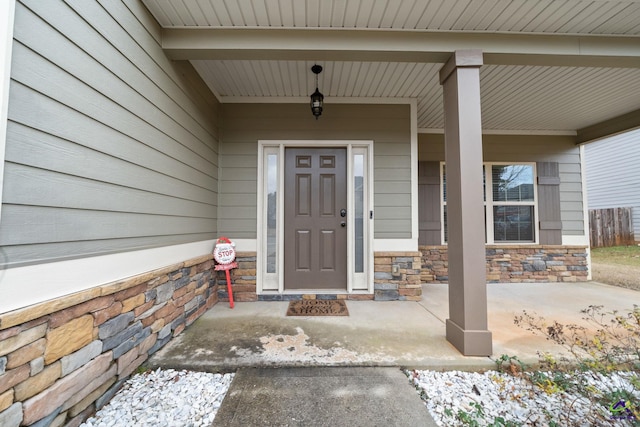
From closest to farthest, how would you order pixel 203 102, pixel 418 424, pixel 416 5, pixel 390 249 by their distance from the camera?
pixel 418 424 → pixel 416 5 → pixel 203 102 → pixel 390 249

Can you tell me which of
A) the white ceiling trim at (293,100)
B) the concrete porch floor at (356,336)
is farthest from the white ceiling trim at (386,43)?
the concrete porch floor at (356,336)

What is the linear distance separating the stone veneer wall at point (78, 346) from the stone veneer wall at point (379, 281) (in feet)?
3.34

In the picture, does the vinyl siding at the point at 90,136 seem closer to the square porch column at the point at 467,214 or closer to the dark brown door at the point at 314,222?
the dark brown door at the point at 314,222

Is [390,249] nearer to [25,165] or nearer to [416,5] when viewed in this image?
[416,5]

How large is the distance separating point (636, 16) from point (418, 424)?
3.18m

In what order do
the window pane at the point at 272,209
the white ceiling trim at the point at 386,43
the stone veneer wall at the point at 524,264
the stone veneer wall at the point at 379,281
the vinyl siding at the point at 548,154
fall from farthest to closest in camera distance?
1. the vinyl siding at the point at 548,154
2. the stone veneer wall at the point at 524,264
3. the window pane at the point at 272,209
4. the stone veneer wall at the point at 379,281
5. the white ceiling trim at the point at 386,43

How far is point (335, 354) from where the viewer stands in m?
1.81

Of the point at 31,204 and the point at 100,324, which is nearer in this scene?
the point at 31,204

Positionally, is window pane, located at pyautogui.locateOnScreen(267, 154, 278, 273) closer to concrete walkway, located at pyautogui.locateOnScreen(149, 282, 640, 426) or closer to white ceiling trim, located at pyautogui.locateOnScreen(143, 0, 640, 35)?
concrete walkway, located at pyautogui.locateOnScreen(149, 282, 640, 426)

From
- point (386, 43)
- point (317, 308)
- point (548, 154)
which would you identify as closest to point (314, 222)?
point (317, 308)

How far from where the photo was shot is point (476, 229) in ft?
6.06

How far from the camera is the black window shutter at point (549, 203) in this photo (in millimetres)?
4004

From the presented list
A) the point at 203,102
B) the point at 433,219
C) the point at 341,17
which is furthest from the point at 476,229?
the point at 203,102

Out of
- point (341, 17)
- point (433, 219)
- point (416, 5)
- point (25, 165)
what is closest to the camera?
point (25, 165)
